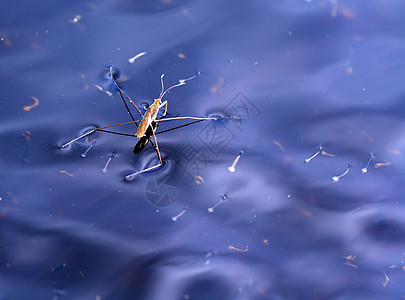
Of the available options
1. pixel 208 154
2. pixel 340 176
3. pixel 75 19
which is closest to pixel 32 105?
pixel 75 19

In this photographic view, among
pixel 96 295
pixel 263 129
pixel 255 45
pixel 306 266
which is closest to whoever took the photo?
pixel 96 295

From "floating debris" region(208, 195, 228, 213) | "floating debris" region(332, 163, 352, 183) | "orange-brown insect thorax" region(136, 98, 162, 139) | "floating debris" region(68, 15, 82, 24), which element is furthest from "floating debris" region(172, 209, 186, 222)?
"floating debris" region(68, 15, 82, 24)

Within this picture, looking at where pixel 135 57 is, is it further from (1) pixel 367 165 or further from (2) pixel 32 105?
(1) pixel 367 165

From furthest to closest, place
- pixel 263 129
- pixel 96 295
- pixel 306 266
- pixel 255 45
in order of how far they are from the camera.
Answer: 1. pixel 255 45
2. pixel 263 129
3. pixel 306 266
4. pixel 96 295

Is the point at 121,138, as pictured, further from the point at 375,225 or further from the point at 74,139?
the point at 375,225

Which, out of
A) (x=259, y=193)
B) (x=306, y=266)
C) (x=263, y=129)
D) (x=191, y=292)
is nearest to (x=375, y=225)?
(x=306, y=266)
